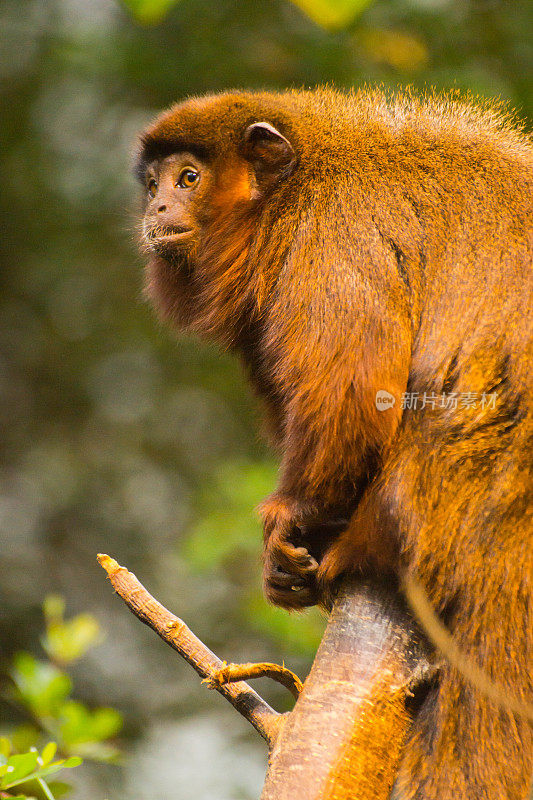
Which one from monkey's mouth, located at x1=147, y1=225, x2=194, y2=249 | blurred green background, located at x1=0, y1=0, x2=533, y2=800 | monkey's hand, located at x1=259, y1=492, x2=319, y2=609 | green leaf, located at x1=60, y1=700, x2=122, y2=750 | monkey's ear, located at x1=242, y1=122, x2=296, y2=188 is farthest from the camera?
blurred green background, located at x1=0, y1=0, x2=533, y2=800

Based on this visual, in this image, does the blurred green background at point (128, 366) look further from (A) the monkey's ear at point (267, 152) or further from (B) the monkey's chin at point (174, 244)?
(A) the monkey's ear at point (267, 152)

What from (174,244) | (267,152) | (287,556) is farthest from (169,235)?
(287,556)

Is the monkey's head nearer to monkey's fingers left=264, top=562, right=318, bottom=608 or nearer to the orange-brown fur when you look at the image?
the orange-brown fur

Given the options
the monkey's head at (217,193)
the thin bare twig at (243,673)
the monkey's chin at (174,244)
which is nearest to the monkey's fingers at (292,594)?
the thin bare twig at (243,673)

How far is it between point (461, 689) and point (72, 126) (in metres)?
5.01

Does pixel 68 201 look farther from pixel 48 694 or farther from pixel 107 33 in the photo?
pixel 48 694

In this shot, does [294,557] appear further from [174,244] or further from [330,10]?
[330,10]

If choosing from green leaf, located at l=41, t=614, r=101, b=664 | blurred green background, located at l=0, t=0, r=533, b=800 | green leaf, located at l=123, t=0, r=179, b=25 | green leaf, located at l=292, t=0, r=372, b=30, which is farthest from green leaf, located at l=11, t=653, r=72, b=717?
blurred green background, located at l=0, t=0, r=533, b=800

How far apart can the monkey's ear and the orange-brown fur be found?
0.08 ft

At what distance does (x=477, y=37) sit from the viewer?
200 inches

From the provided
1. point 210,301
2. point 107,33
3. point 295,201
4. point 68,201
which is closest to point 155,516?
point 68,201

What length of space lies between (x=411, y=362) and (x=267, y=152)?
0.84m

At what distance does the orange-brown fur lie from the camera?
208 cm

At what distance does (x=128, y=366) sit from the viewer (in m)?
6.31
